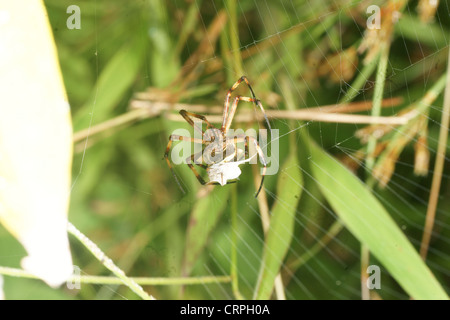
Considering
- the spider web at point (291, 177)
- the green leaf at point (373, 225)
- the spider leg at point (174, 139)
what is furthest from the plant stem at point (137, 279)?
the green leaf at point (373, 225)

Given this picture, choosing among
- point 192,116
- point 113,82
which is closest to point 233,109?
point 192,116

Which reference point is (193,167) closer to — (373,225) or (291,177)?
(291,177)

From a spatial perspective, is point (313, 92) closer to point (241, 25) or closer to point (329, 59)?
point (329, 59)

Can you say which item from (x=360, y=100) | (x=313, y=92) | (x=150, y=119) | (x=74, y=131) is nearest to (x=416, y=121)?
(x=360, y=100)

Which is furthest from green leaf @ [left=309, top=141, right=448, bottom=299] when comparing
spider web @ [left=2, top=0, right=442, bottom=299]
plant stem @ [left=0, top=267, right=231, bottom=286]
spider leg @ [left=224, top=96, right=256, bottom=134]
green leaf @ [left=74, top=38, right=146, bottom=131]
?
green leaf @ [left=74, top=38, right=146, bottom=131]

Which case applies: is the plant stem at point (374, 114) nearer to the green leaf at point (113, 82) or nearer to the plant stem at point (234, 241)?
the plant stem at point (234, 241)

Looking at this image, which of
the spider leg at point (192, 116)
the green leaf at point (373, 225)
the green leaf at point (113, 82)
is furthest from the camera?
the green leaf at point (113, 82)
